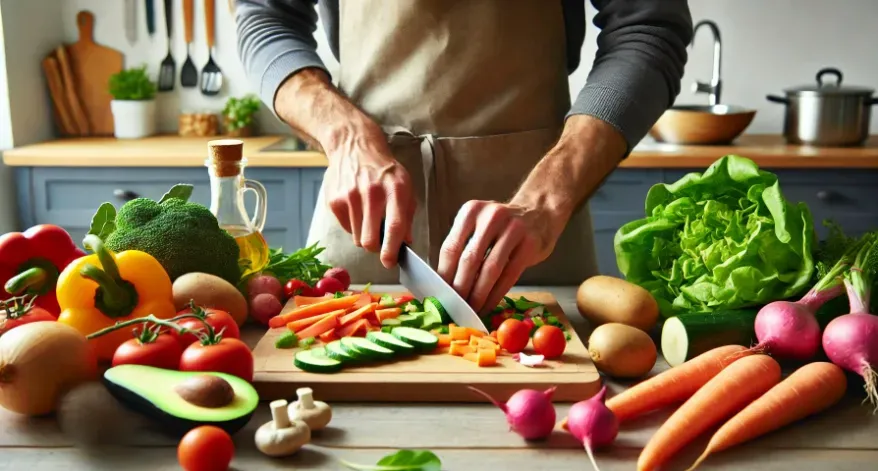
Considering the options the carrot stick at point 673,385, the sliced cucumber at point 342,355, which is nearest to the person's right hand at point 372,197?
the sliced cucumber at point 342,355

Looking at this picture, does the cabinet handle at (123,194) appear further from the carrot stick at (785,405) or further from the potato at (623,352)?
the carrot stick at (785,405)

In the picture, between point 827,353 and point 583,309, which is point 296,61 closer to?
point 583,309

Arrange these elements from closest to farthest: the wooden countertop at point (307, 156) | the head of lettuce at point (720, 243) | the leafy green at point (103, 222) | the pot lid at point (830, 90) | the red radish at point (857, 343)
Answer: the red radish at point (857, 343)
the head of lettuce at point (720, 243)
the leafy green at point (103, 222)
the wooden countertop at point (307, 156)
the pot lid at point (830, 90)

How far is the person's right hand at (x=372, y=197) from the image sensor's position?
130cm

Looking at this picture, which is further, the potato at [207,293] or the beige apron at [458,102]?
the beige apron at [458,102]

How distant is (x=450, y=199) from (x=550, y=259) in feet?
0.74

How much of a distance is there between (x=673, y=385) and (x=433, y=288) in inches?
15.8

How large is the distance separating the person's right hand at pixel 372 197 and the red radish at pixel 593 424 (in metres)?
0.48

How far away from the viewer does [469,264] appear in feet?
4.03

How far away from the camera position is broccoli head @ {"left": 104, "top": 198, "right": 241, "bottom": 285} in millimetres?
1250

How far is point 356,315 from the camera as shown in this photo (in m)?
1.22

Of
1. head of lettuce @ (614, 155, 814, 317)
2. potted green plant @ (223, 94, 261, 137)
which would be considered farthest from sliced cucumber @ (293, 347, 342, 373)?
potted green plant @ (223, 94, 261, 137)

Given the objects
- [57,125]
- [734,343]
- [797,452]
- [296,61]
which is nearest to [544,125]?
[296,61]

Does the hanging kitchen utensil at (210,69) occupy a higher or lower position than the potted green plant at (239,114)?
higher
